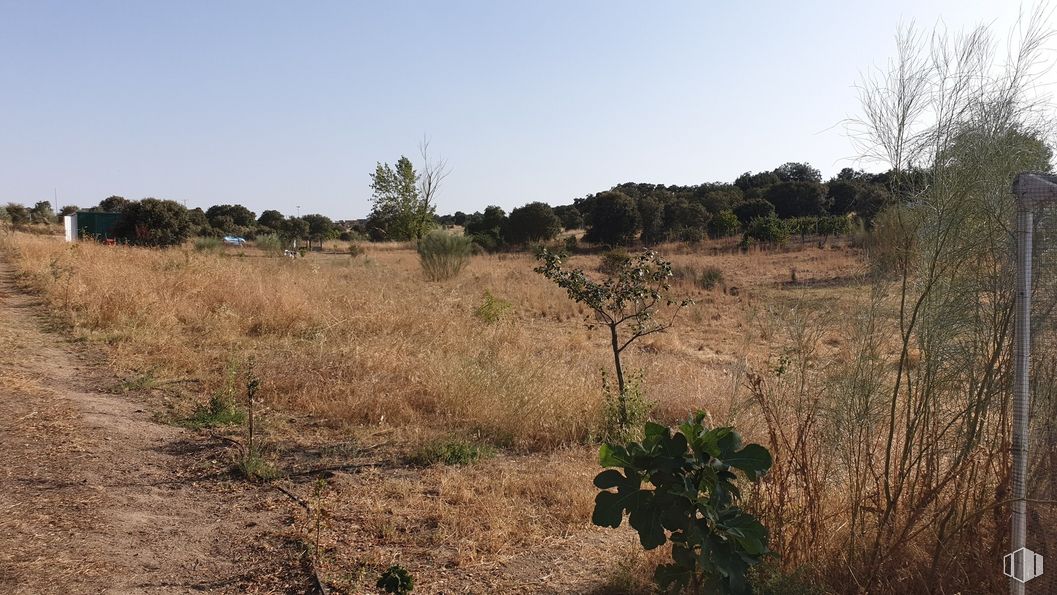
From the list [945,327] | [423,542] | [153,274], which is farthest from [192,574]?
[153,274]

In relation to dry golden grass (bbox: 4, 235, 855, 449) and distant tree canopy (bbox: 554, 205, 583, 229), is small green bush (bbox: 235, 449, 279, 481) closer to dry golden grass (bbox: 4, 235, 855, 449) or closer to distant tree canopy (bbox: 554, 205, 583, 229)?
dry golden grass (bbox: 4, 235, 855, 449)

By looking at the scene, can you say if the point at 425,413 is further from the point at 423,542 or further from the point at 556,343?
the point at 556,343

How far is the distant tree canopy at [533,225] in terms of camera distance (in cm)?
4431

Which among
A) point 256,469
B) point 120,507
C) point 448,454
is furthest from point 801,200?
point 120,507

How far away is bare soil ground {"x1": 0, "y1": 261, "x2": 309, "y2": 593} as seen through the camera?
126 inches

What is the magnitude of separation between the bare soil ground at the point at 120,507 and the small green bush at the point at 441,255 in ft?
46.6

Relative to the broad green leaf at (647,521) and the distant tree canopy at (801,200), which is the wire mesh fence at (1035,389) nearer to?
the broad green leaf at (647,521)

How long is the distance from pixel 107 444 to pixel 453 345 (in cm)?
418

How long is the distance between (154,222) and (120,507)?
2463cm

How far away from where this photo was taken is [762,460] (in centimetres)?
245

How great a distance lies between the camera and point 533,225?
44.5 metres

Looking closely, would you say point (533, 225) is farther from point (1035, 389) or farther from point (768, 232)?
point (1035, 389)

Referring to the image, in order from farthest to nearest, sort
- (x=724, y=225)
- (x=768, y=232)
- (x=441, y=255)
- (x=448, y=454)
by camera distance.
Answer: (x=724, y=225), (x=768, y=232), (x=441, y=255), (x=448, y=454)

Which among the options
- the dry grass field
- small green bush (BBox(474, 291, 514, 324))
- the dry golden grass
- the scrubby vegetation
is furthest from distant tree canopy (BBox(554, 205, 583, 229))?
the scrubby vegetation
